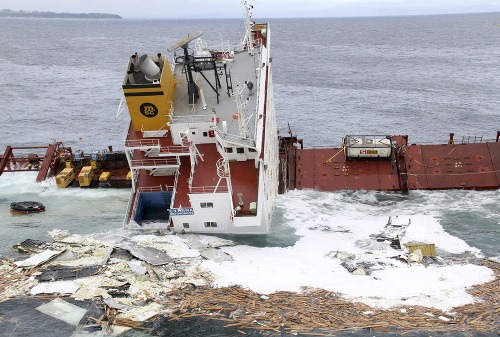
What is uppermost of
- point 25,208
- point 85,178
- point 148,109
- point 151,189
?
point 148,109

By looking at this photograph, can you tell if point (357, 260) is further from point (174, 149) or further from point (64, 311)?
point (64, 311)

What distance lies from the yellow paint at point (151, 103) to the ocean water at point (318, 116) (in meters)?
7.91

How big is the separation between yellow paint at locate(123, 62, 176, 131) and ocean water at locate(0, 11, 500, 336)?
26.0 ft

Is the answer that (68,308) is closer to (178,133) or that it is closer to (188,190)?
(188,190)

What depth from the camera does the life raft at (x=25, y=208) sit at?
35594mm

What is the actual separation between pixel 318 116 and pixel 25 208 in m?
48.6

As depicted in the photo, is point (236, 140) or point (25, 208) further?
point (25, 208)

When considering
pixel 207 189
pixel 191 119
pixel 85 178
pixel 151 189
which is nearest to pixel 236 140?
pixel 207 189

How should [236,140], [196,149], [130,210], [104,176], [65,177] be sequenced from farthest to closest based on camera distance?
[65,177], [104,176], [130,210], [196,149], [236,140]

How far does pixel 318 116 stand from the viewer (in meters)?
71.8

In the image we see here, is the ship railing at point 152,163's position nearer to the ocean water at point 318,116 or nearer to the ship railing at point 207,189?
the ocean water at point 318,116

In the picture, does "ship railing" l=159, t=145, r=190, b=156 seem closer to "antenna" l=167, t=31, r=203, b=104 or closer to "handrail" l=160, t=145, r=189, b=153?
"handrail" l=160, t=145, r=189, b=153

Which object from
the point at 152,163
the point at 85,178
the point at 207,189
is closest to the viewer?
the point at 207,189

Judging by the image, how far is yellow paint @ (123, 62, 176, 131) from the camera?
3198cm
